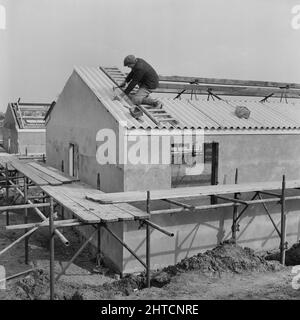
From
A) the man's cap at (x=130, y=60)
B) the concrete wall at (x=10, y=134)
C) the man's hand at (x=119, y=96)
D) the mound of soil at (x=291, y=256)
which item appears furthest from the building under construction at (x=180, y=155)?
the concrete wall at (x=10, y=134)

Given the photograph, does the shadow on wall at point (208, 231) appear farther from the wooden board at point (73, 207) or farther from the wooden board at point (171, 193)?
the wooden board at point (73, 207)

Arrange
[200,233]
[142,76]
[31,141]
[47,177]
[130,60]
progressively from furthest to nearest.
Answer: [31,141]
[47,177]
[142,76]
[130,60]
[200,233]

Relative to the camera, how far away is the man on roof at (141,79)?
12.4 meters

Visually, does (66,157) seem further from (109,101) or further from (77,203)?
(77,203)

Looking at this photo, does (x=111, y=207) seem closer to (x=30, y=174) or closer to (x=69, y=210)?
(x=69, y=210)

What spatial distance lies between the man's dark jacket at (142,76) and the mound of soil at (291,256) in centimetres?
647

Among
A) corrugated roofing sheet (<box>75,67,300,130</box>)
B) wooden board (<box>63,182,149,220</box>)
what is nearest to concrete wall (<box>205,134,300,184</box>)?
corrugated roofing sheet (<box>75,67,300,130</box>)

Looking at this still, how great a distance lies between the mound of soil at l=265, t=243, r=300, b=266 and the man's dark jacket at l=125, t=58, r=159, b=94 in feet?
21.2

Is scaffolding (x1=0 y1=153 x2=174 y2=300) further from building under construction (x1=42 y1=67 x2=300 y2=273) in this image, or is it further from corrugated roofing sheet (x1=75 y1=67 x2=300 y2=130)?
corrugated roofing sheet (x1=75 y1=67 x2=300 y2=130)

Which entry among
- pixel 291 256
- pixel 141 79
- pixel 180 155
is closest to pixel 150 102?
pixel 141 79

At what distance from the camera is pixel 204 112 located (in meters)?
14.2

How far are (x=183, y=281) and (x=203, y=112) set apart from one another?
249 inches
